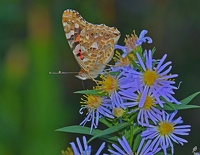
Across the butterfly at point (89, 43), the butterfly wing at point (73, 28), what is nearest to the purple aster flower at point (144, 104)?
the butterfly at point (89, 43)

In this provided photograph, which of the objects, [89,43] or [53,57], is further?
[53,57]

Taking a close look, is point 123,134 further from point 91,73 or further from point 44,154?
point 44,154

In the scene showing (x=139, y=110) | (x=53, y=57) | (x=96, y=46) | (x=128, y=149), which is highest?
(x=53, y=57)

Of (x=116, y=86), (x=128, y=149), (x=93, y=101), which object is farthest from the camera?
(x=93, y=101)

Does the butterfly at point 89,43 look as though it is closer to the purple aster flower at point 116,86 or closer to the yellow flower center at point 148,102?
the purple aster flower at point 116,86

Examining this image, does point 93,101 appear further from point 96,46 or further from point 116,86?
point 96,46

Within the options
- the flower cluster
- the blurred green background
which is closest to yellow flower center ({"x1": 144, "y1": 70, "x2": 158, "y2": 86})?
the flower cluster

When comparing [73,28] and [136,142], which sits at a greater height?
[73,28]

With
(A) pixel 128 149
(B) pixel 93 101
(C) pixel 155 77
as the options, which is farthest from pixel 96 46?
(A) pixel 128 149
